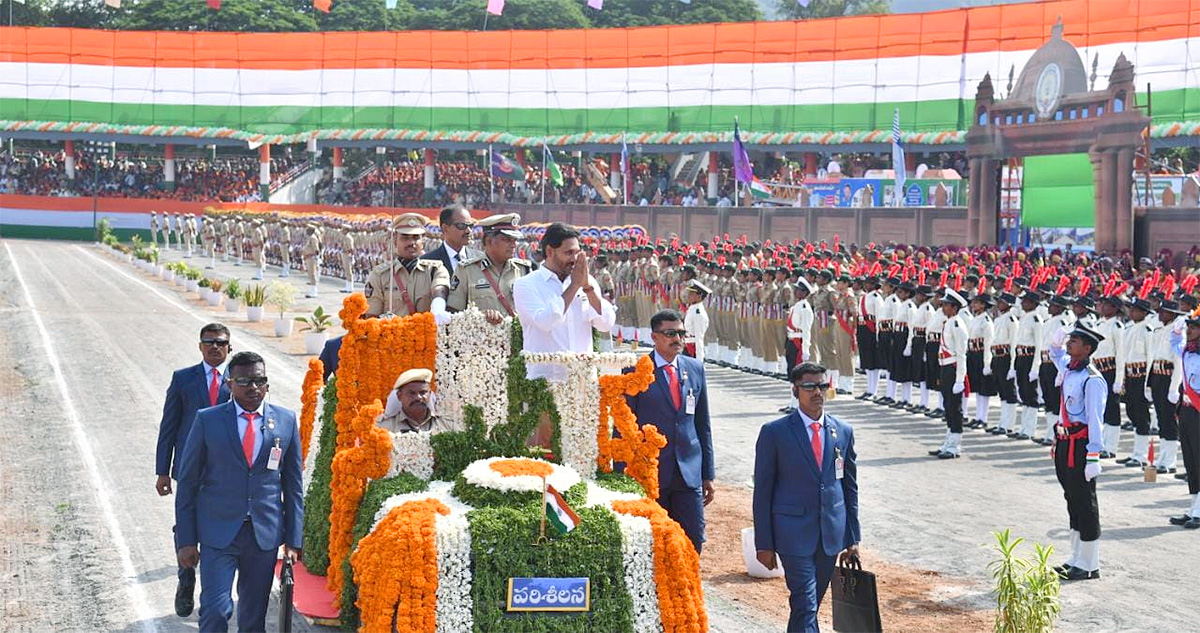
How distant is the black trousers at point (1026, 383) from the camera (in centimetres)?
1894

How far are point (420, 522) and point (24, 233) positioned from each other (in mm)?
68465

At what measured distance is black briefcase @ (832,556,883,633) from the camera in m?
7.77

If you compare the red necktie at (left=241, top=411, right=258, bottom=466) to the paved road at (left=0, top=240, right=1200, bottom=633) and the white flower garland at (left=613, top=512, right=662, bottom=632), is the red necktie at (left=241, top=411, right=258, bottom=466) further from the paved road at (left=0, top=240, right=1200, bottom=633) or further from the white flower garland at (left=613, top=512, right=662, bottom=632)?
the paved road at (left=0, top=240, right=1200, bottom=633)

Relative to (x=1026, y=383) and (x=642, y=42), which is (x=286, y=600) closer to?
(x=1026, y=383)

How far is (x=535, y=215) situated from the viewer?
57719 mm

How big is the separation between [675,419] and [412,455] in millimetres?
2027

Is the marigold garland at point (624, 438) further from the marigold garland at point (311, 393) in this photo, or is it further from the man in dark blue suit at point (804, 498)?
the marigold garland at point (311, 393)

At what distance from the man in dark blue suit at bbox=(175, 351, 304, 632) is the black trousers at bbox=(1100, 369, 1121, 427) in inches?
491

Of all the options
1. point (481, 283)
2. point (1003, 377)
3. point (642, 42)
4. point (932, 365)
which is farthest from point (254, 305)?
point (642, 42)

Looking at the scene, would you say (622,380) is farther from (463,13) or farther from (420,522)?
(463,13)

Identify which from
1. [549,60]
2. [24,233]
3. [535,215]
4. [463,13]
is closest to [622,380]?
[535,215]

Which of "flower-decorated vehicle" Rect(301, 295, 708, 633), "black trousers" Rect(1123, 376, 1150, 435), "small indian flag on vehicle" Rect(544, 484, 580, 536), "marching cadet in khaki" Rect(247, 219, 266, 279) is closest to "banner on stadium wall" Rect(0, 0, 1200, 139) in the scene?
"marching cadet in khaki" Rect(247, 219, 266, 279)

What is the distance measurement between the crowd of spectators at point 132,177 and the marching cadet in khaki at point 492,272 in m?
Answer: 62.4

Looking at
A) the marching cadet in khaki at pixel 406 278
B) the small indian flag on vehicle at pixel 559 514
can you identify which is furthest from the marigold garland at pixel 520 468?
the marching cadet in khaki at pixel 406 278
